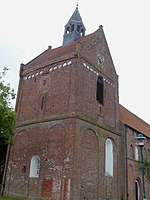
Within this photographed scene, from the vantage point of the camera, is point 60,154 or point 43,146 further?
point 43,146

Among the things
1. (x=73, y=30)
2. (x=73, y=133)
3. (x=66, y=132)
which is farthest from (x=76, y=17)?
(x=73, y=133)

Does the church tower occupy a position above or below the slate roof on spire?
below

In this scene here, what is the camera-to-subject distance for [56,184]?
61.5 feet

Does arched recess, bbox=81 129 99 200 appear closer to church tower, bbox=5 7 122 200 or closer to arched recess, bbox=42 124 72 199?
church tower, bbox=5 7 122 200

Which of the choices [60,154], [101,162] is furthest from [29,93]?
[101,162]

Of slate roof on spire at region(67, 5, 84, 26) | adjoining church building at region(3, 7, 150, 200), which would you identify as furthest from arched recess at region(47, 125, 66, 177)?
slate roof on spire at region(67, 5, 84, 26)

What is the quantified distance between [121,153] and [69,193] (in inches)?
393

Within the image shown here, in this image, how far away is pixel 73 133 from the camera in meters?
19.4

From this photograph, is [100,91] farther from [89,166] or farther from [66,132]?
[89,166]

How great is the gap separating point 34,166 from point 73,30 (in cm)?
1552

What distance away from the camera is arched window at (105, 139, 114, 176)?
23.2 meters

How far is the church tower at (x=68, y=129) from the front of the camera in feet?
63.1

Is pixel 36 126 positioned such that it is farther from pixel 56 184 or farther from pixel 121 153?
pixel 121 153

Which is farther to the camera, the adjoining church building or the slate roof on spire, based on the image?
the slate roof on spire
